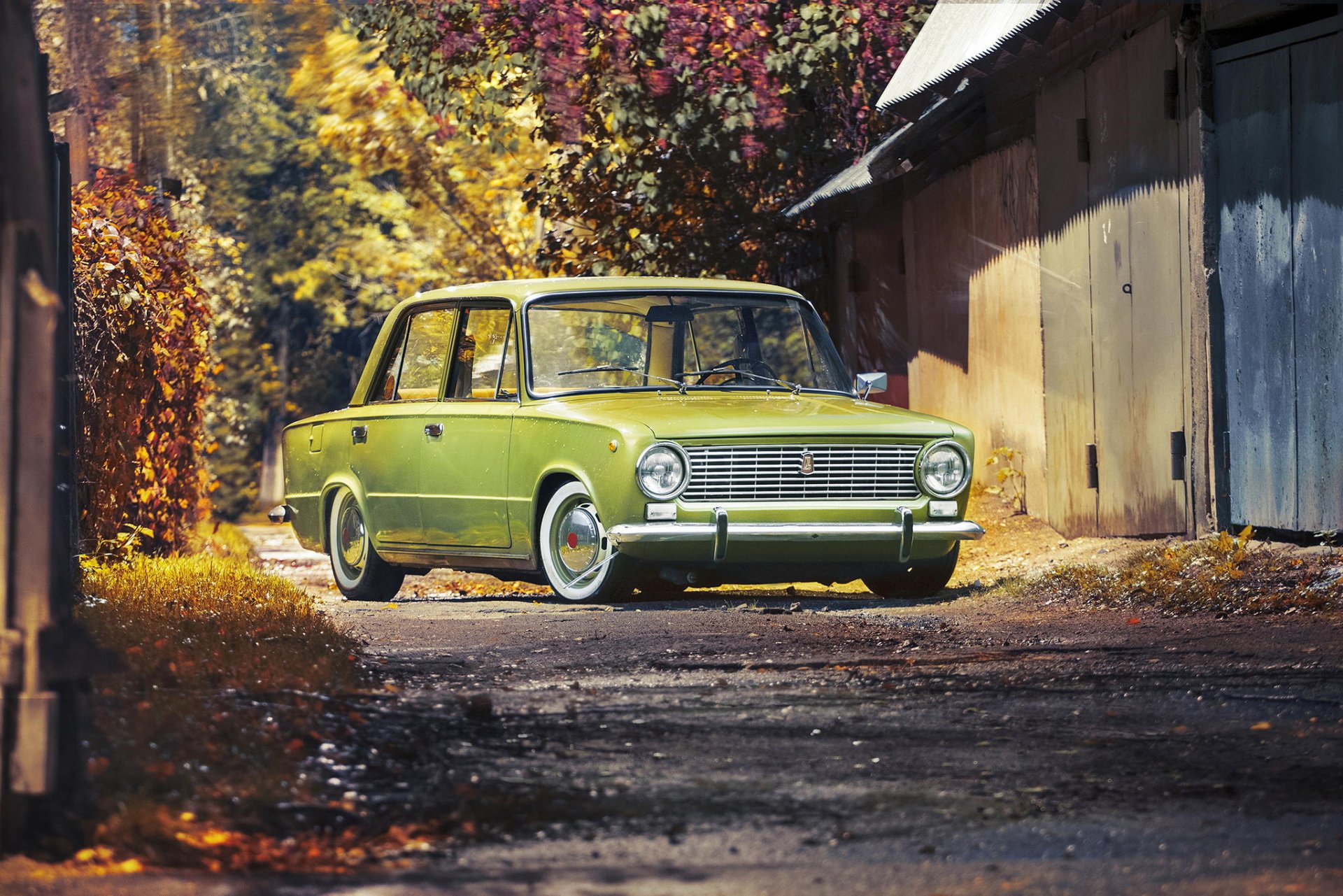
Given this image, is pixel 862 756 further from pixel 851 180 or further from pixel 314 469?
pixel 851 180

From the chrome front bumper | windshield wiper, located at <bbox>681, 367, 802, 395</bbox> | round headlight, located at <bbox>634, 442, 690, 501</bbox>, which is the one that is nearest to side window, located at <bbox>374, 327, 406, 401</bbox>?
windshield wiper, located at <bbox>681, 367, 802, 395</bbox>

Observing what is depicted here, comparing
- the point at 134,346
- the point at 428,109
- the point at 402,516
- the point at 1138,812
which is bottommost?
the point at 1138,812

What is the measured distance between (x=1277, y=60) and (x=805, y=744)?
18.7ft

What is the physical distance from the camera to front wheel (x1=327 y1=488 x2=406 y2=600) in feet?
36.5

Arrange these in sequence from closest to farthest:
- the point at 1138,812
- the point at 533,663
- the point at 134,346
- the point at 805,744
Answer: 1. the point at 1138,812
2. the point at 805,744
3. the point at 533,663
4. the point at 134,346

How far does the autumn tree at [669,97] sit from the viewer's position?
17.1 metres

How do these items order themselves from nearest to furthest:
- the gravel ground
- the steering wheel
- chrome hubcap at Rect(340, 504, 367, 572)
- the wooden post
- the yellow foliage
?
1. the gravel ground
2. the wooden post
3. the steering wheel
4. chrome hubcap at Rect(340, 504, 367, 572)
5. the yellow foliage

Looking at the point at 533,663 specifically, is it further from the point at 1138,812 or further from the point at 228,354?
the point at 228,354

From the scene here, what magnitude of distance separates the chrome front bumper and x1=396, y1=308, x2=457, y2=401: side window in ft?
6.39

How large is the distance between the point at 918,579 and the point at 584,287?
224cm

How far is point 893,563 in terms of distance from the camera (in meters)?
9.54

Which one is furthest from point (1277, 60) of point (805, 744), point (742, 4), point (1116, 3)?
point (742, 4)

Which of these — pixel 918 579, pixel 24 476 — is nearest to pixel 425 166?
pixel 918 579

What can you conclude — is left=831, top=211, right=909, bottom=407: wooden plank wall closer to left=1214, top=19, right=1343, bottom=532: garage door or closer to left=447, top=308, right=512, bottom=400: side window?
left=1214, top=19, right=1343, bottom=532: garage door
